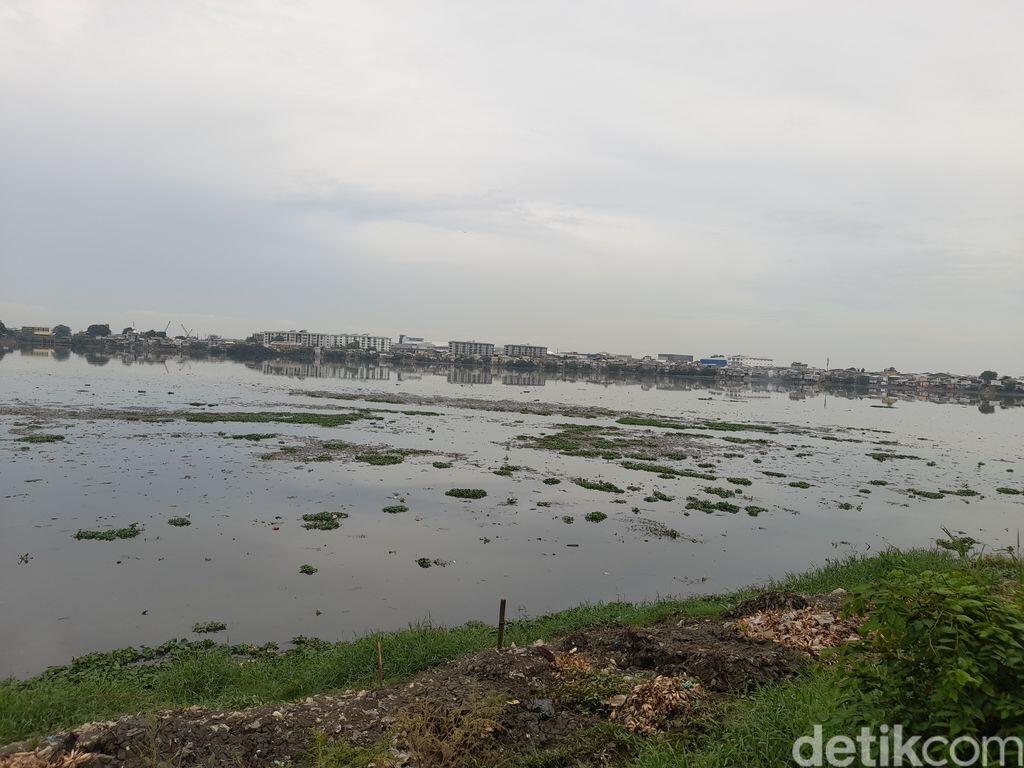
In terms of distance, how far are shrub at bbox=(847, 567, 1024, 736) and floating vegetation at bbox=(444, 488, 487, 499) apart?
17.4m

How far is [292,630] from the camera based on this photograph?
1071 centimetres

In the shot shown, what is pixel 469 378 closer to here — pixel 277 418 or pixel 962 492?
pixel 277 418

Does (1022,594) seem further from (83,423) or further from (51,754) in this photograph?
(83,423)

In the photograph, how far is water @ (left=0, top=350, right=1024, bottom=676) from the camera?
11.3 meters

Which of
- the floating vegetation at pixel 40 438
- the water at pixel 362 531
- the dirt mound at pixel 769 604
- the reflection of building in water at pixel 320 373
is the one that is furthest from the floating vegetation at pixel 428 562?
the reflection of building in water at pixel 320 373

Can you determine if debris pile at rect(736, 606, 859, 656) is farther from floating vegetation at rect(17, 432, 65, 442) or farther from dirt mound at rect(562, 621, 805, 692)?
floating vegetation at rect(17, 432, 65, 442)

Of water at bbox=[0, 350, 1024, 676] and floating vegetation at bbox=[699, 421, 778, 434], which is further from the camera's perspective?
floating vegetation at bbox=[699, 421, 778, 434]

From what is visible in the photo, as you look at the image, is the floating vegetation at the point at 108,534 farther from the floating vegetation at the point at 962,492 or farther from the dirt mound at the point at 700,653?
the floating vegetation at the point at 962,492

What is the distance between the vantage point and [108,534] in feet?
47.5

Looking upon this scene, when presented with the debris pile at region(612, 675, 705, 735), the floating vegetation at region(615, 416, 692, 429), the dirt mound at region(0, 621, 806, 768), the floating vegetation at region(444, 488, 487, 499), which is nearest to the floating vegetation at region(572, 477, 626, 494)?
the floating vegetation at region(444, 488, 487, 499)

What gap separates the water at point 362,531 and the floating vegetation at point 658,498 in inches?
28.6

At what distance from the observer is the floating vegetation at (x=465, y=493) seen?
20.7 m

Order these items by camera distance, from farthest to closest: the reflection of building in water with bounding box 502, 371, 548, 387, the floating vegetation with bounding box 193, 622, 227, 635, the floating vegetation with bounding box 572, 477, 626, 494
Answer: the reflection of building in water with bounding box 502, 371, 548, 387, the floating vegetation with bounding box 572, 477, 626, 494, the floating vegetation with bounding box 193, 622, 227, 635

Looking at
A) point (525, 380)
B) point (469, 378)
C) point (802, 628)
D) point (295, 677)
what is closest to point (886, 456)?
point (802, 628)
